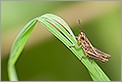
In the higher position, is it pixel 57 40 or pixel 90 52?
pixel 57 40

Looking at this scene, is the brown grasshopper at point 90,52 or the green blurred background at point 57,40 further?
the green blurred background at point 57,40

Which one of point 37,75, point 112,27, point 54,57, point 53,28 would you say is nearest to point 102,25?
point 112,27

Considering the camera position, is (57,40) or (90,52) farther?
(57,40)

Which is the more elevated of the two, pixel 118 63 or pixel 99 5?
pixel 99 5

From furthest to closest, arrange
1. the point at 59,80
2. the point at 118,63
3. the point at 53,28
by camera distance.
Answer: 1. the point at 118,63
2. the point at 59,80
3. the point at 53,28

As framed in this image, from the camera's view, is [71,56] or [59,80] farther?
[71,56]

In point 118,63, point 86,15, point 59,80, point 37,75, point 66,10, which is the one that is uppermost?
point 66,10

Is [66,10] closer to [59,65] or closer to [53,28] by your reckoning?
[59,65]

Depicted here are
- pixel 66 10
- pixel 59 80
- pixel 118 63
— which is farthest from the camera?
pixel 66 10
